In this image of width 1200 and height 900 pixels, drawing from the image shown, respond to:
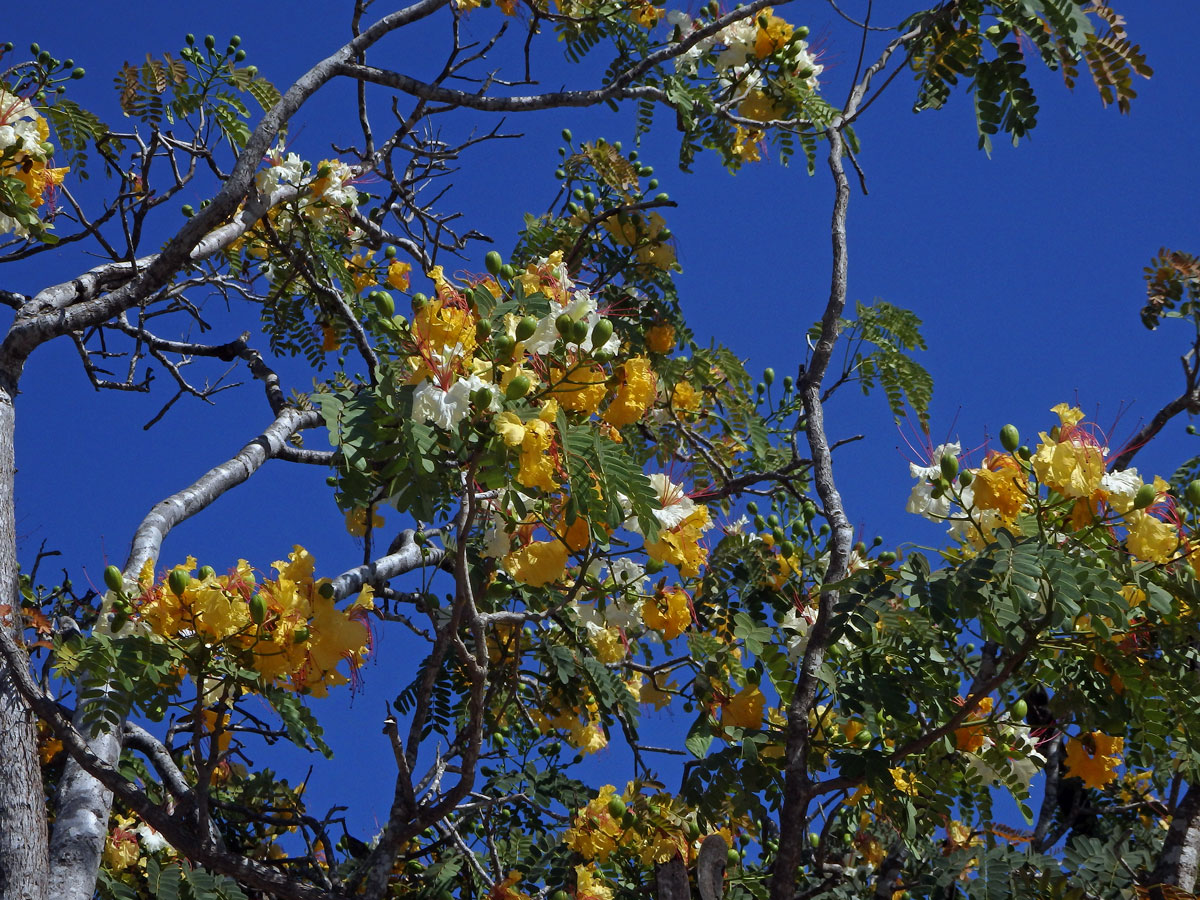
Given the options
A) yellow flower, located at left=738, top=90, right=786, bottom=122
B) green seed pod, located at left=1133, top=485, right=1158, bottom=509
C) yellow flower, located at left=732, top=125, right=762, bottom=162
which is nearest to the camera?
green seed pod, located at left=1133, top=485, right=1158, bottom=509

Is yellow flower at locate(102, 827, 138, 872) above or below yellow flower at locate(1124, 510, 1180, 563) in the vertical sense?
above

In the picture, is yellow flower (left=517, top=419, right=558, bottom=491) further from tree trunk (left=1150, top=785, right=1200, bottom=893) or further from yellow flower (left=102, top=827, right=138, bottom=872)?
yellow flower (left=102, top=827, right=138, bottom=872)

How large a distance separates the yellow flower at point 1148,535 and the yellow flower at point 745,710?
110 centimetres

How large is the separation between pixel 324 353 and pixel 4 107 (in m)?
1.96

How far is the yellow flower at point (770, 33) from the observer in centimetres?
438

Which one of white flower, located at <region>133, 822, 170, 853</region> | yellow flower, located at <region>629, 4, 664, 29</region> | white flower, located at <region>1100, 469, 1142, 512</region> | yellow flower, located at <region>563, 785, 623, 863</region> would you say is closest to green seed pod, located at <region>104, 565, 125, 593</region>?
yellow flower, located at <region>563, 785, 623, 863</region>

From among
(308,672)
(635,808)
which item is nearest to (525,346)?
(308,672)

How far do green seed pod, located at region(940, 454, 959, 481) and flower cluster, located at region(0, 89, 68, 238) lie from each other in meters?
3.50

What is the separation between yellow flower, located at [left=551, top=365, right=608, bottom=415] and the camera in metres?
2.45

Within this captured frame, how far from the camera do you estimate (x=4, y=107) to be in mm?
4078

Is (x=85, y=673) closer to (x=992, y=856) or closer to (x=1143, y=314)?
(x=992, y=856)

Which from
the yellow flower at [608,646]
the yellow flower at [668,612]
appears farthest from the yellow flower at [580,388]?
the yellow flower at [608,646]

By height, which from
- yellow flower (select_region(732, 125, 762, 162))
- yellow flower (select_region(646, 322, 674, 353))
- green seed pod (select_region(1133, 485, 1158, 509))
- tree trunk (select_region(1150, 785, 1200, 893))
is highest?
→ yellow flower (select_region(732, 125, 762, 162))

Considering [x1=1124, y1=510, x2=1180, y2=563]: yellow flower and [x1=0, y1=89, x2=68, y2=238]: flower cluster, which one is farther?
[x1=0, y1=89, x2=68, y2=238]: flower cluster
